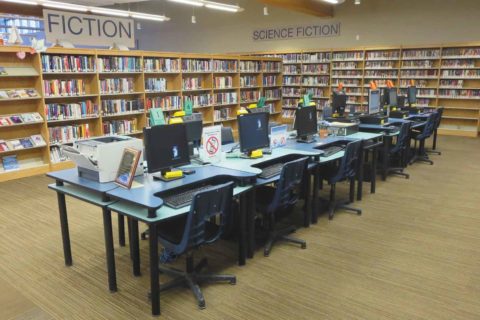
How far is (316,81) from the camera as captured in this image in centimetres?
A: 1212

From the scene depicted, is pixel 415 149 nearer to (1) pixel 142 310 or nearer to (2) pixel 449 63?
(2) pixel 449 63

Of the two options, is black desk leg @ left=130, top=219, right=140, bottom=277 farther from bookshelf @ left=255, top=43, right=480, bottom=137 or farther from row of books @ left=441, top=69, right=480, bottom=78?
row of books @ left=441, top=69, right=480, bottom=78

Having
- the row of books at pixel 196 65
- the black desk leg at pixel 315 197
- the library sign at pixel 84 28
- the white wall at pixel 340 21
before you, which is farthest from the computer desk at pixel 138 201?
the white wall at pixel 340 21

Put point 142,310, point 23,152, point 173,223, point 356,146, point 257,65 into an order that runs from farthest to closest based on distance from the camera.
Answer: point 257,65 < point 23,152 < point 356,146 < point 173,223 < point 142,310

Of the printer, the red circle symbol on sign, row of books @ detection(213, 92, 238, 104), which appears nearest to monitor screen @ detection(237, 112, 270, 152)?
the red circle symbol on sign

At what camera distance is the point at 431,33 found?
10.4 metres

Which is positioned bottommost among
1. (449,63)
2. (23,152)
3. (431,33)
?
(23,152)

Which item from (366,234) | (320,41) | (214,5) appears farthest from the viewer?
(320,41)

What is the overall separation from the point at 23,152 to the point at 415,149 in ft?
23.1

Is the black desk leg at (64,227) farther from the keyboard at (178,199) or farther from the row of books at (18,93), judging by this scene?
the row of books at (18,93)

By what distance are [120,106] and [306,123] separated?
3856 mm

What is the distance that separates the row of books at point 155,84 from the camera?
763 cm

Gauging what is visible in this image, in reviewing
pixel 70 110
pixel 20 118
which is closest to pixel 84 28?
pixel 70 110

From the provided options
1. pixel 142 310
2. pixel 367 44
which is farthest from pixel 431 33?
pixel 142 310
